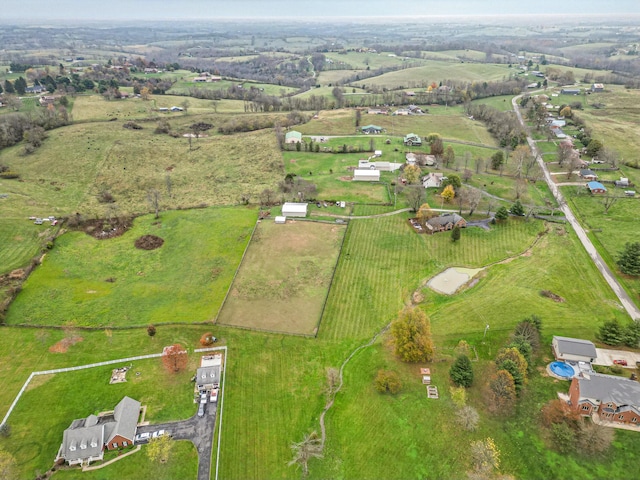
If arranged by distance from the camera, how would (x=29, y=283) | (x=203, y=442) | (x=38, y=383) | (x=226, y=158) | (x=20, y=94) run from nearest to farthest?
(x=203, y=442), (x=38, y=383), (x=29, y=283), (x=226, y=158), (x=20, y=94)

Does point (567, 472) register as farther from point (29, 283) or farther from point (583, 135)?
point (583, 135)

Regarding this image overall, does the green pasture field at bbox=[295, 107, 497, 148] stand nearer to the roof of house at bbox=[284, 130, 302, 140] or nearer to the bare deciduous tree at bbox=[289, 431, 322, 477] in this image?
the roof of house at bbox=[284, 130, 302, 140]

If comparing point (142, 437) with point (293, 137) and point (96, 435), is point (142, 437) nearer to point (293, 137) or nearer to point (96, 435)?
point (96, 435)

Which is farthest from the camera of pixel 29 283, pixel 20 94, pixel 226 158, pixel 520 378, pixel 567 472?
pixel 20 94

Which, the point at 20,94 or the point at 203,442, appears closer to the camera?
the point at 203,442

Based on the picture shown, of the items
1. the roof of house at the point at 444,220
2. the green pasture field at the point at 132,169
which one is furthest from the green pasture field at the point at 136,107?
the roof of house at the point at 444,220

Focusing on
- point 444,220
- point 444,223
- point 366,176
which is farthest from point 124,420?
point 366,176

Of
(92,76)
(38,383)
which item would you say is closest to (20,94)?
(92,76)
